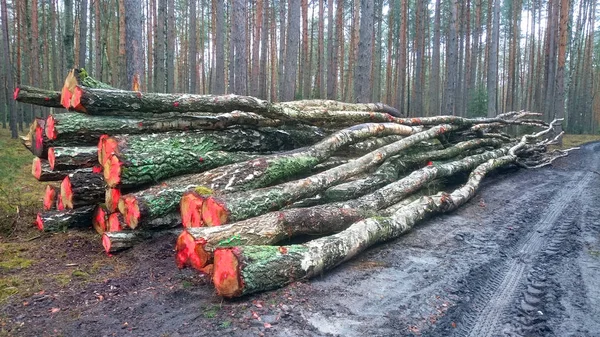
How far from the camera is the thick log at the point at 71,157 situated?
15.9 feet

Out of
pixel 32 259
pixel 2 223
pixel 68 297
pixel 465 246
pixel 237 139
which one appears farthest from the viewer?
pixel 237 139

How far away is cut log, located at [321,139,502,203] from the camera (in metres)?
5.75

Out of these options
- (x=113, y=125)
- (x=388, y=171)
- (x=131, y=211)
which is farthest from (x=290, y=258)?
(x=388, y=171)

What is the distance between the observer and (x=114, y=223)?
15.7 feet

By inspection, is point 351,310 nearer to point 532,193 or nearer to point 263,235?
point 263,235

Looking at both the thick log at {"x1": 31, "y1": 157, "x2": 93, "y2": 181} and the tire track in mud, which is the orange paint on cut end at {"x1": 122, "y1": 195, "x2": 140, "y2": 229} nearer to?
the thick log at {"x1": 31, "y1": 157, "x2": 93, "y2": 181}

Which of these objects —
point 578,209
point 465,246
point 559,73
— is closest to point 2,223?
point 465,246

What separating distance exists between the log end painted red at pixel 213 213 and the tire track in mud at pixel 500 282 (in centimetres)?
226

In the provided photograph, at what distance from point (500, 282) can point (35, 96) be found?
20.5ft

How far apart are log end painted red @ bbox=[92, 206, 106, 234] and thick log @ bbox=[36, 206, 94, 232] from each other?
14 cm

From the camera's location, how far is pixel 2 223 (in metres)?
5.40

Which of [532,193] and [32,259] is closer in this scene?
[32,259]

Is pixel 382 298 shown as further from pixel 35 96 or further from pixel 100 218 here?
pixel 35 96

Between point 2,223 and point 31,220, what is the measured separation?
377mm
